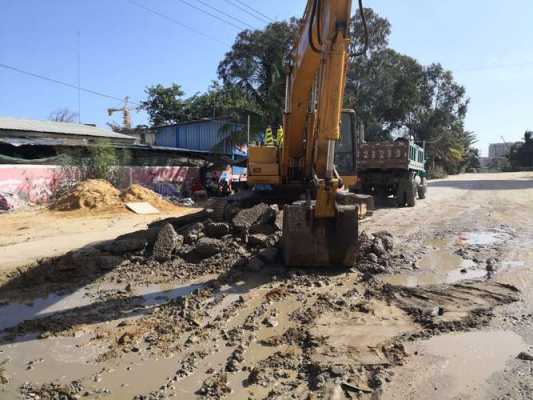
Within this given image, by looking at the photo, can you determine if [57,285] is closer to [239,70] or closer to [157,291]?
[157,291]

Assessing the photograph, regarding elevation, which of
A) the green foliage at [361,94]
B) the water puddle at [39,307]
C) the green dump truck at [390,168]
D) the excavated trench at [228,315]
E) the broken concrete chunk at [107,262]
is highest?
the green foliage at [361,94]

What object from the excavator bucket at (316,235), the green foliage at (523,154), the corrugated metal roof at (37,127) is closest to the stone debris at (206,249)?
the excavator bucket at (316,235)

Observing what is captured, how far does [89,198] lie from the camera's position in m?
15.9

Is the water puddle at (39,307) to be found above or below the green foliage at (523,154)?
below

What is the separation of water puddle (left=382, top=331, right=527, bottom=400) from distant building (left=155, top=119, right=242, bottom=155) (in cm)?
2073

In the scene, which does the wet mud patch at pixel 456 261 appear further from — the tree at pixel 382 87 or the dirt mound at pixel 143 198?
the tree at pixel 382 87

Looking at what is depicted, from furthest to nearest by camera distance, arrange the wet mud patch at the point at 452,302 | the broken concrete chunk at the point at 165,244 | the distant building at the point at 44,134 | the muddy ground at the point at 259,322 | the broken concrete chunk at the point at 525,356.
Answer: the distant building at the point at 44,134 < the broken concrete chunk at the point at 165,244 < the wet mud patch at the point at 452,302 < the broken concrete chunk at the point at 525,356 < the muddy ground at the point at 259,322

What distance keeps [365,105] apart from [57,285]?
33.6 meters

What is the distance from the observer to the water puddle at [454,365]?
321 cm

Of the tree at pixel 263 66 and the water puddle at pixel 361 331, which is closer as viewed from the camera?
the water puddle at pixel 361 331

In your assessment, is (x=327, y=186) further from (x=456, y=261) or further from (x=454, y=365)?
(x=454, y=365)

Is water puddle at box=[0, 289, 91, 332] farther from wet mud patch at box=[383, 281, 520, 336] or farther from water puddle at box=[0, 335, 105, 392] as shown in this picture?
wet mud patch at box=[383, 281, 520, 336]

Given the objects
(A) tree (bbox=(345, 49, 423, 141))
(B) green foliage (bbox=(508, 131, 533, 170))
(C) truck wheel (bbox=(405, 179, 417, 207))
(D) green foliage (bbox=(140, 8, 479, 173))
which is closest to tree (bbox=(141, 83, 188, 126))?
(D) green foliage (bbox=(140, 8, 479, 173))

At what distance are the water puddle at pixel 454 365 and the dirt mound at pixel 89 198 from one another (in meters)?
13.7
